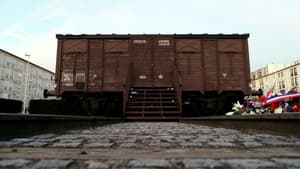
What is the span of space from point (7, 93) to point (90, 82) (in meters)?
41.2

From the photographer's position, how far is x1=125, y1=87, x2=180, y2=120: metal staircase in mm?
8750

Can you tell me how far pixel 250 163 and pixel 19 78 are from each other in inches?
2162

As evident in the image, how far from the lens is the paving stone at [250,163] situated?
1.37 metres

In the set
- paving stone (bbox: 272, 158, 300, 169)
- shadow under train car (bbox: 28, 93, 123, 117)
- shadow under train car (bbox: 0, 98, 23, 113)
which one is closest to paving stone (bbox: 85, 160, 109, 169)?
paving stone (bbox: 272, 158, 300, 169)

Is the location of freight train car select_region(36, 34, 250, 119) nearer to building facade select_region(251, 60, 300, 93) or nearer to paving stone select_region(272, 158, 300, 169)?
paving stone select_region(272, 158, 300, 169)

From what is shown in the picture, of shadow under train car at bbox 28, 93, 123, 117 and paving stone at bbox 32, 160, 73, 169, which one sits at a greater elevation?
shadow under train car at bbox 28, 93, 123, 117

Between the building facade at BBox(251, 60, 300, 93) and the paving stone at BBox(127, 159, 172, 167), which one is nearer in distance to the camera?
the paving stone at BBox(127, 159, 172, 167)

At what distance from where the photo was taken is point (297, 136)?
274 centimetres

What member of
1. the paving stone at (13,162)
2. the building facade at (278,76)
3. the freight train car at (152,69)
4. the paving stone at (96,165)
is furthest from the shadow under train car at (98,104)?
the building facade at (278,76)

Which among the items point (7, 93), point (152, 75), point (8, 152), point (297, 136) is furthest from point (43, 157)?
point (7, 93)

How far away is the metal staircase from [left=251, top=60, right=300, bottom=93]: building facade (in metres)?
42.8

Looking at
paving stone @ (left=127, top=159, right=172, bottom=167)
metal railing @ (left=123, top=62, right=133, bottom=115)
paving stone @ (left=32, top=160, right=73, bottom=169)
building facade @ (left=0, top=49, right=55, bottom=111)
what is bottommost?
paving stone @ (left=127, top=159, right=172, bottom=167)

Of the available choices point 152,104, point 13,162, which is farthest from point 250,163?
point 152,104

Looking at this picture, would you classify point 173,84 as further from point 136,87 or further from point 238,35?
point 238,35
